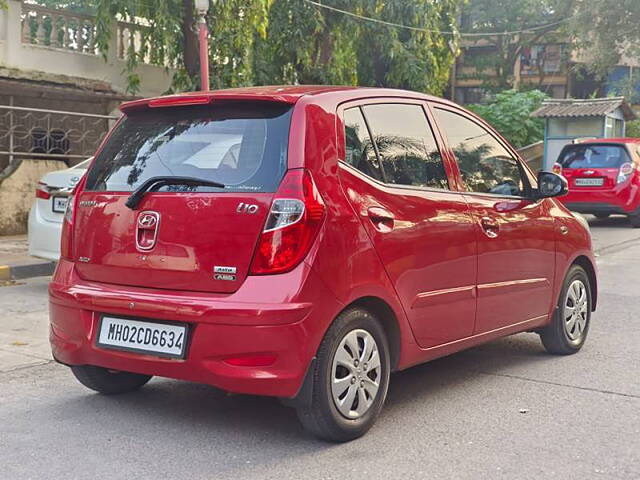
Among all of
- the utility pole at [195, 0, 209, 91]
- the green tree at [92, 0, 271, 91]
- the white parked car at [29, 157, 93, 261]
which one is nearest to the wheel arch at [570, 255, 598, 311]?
the white parked car at [29, 157, 93, 261]

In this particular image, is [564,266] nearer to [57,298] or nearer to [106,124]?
[57,298]

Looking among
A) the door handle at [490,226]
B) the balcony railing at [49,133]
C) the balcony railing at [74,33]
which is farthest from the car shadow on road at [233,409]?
the balcony railing at [74,33]

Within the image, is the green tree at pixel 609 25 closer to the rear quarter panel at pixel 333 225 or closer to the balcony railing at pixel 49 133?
the balcony railing at pixel 49 133

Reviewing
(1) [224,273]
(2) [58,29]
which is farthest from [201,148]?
(2) [58,29]

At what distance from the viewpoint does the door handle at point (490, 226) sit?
4.95 metres

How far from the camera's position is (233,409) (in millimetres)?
4566

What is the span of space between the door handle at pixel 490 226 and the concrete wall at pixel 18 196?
31.8ft

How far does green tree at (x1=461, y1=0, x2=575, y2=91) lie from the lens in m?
41.1

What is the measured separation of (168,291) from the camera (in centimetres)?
398

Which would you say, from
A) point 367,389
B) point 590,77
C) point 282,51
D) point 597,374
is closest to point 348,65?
point 282,51

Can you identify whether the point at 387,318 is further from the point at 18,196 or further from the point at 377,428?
the point at 18,196

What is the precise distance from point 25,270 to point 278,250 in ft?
21.5

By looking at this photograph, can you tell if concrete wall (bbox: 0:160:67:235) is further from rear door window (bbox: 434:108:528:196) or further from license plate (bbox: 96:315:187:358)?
license plate (bbox: 96:315:187:358)

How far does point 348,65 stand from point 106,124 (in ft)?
16.6
